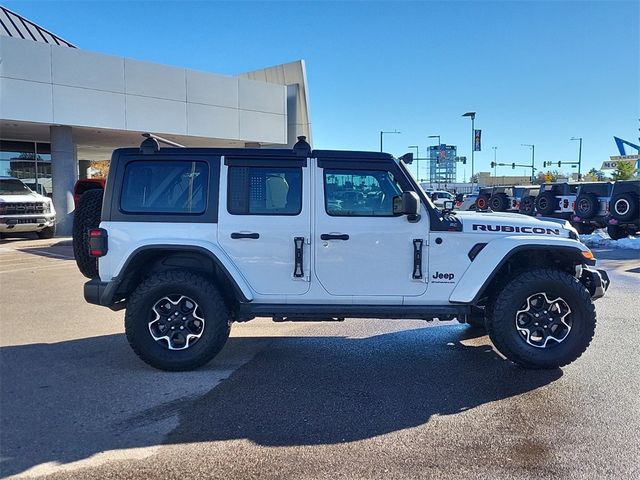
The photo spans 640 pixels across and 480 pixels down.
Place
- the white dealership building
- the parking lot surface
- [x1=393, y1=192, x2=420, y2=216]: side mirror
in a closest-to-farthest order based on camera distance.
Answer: the parking lot surface, [x1=393, y1=192, x2=420, y2=216]: side mirror, the white dealership building

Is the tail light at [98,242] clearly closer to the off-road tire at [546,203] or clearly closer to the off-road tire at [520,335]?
the off-road tire at [520,335]

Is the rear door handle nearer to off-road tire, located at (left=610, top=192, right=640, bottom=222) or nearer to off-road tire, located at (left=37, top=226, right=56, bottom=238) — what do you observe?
off-road tire, located at (left=610, top=192, right=640, bottom=222)

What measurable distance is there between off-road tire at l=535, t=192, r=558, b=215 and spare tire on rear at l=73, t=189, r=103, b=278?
1835cm

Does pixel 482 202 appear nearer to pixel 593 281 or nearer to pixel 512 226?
pixel 593 281

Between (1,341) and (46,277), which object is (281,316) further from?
(46,277)

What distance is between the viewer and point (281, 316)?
4.95m

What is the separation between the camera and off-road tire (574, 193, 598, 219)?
57.2 feet

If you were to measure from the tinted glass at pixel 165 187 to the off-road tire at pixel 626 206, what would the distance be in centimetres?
1515

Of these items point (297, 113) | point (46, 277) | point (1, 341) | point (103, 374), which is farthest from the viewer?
point (297, 113)

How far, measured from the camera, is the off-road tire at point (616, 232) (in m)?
16.6

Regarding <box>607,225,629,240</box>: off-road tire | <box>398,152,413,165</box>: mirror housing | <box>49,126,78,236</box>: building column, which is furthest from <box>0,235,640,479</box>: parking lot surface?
<box>49,126,78,236</box>: building column

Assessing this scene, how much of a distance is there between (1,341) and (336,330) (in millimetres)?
3853

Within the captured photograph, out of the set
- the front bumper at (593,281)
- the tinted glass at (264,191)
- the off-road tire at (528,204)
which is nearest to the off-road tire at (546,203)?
the off-road tire at (528,204)

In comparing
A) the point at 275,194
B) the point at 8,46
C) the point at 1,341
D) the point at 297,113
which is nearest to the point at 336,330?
the point at 275,194
